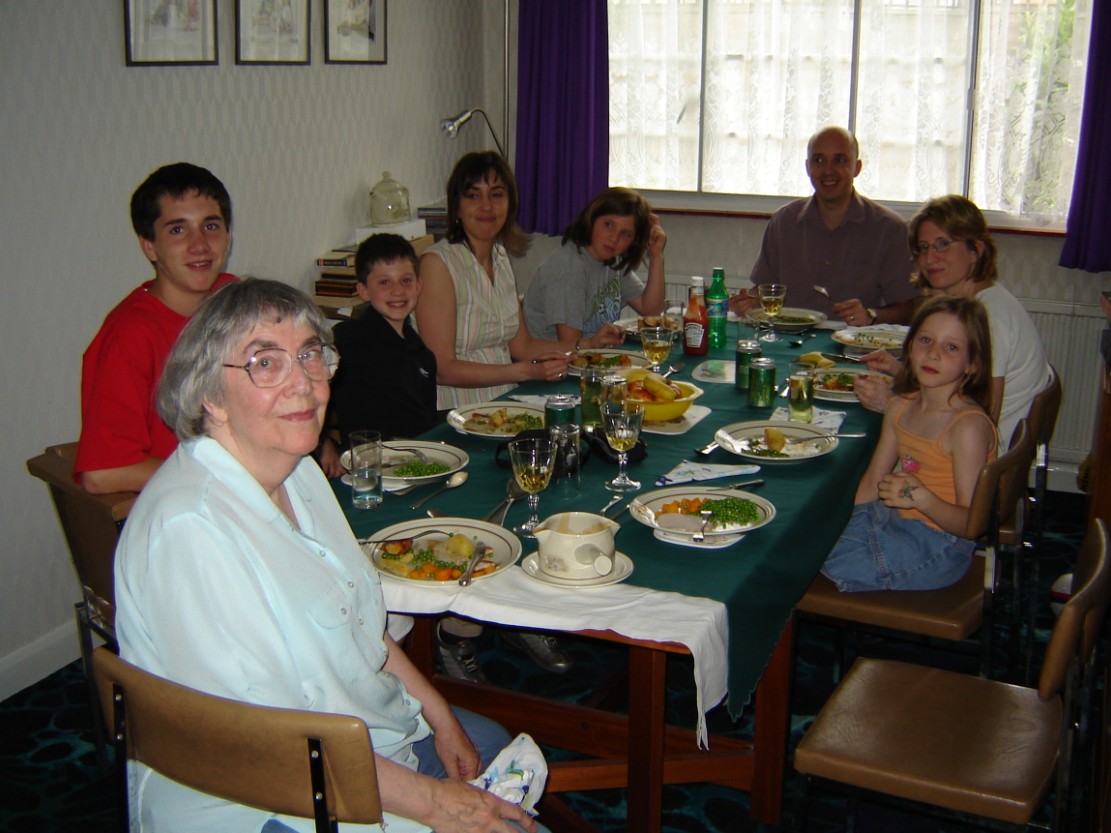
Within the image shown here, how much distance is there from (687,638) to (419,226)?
11.4 ft

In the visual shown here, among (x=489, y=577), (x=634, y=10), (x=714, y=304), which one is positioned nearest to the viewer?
(x=489, y=577)

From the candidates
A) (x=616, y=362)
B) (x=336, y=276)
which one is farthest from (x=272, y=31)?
(x=616, y=362)

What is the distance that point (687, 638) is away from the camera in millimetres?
1745

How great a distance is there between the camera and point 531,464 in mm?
2127

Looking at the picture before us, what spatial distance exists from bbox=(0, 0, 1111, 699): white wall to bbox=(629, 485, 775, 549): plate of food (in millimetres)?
1914

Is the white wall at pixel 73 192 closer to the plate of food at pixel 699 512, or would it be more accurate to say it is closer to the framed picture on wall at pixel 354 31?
the framed picture on wall at pixel 354 31

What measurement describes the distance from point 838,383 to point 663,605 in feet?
5.23

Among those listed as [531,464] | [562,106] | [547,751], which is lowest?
[547,751]

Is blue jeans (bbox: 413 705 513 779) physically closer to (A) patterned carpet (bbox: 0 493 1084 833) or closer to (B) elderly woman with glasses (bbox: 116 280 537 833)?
(B) elderly woman with glasses (bbox: 116 280 537 833)

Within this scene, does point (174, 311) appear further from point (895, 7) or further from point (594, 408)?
point (895, 7)

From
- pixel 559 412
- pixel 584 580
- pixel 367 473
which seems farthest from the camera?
pixel 559 412

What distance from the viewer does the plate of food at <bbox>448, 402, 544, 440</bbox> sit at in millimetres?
2693

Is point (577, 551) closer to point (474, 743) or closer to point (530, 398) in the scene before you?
point (474, 743)

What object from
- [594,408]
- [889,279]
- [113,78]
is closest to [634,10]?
[889,279]
